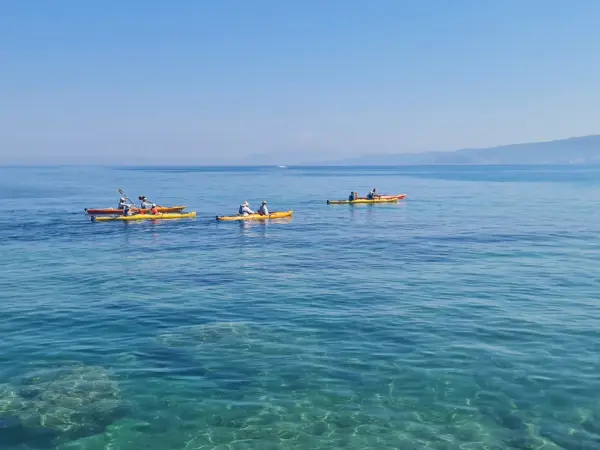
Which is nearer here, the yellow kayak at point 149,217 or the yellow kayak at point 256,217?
the yellow kayak at point 149,217

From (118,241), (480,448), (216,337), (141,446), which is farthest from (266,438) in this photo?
(118,241)

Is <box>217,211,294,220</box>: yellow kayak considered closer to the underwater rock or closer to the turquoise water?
the turquoise water

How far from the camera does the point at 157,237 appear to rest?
A: 2160 inches

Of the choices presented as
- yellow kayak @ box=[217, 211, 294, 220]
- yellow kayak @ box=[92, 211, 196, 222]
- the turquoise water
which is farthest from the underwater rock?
yellow kayak @ box=[92, 211, 196, 222]

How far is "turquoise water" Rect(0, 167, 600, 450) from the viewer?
1748 centimetres

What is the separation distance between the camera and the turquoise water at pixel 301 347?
57.4 ft

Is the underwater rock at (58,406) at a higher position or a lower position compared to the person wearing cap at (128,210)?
lower

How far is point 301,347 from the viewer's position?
2392cm

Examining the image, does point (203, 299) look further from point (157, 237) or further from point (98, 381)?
point (157, 237)

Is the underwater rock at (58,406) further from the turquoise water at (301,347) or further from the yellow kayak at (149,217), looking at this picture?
the yellow kayak at (149,217)

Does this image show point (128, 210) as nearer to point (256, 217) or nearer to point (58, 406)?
point (256, 217)

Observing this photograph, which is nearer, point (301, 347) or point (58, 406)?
point (58, 406)

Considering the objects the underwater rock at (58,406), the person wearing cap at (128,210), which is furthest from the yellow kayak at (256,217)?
the underwater rock at (58,406)

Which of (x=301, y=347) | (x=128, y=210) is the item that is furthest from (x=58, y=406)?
(x=128, y=210)
